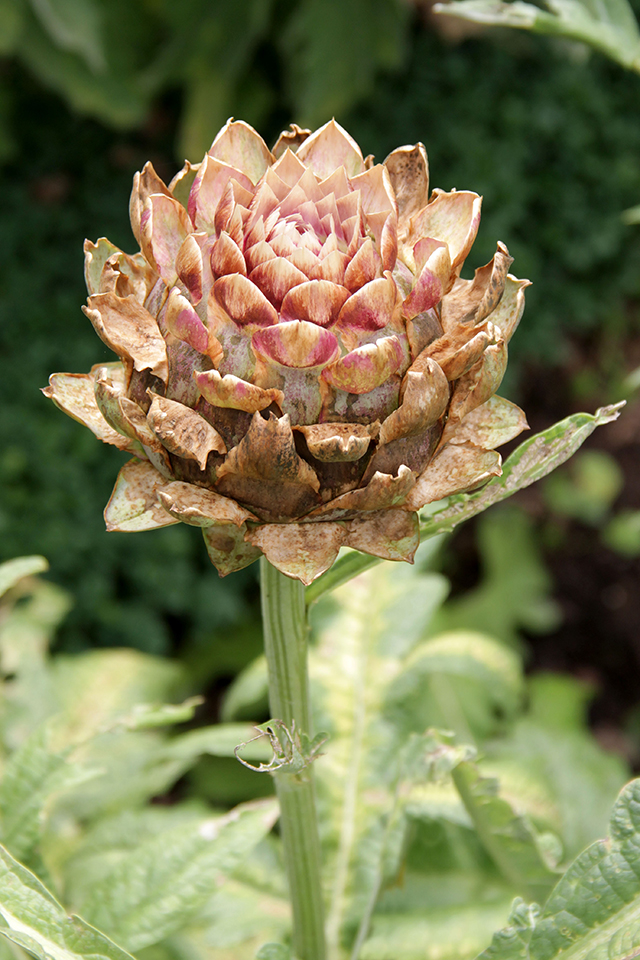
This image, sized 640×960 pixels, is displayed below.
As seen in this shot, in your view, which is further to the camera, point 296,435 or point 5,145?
point 5,145

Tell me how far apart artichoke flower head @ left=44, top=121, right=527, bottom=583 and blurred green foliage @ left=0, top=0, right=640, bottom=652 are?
4.29 ft

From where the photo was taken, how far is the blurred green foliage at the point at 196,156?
178 cm

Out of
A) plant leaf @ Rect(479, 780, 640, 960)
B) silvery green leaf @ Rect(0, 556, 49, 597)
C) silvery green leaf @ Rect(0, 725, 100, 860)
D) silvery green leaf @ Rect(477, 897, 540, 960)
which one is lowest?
silvery green leaf @ Rect(0, 725, 100, 860)

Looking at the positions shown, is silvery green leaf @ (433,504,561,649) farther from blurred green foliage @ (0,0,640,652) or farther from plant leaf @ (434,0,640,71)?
plant leaf @ (434,0,640,71)

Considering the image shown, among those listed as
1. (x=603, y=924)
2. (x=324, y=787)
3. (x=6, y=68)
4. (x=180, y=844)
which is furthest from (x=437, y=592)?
(x=6, y=68)

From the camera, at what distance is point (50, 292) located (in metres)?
1.96

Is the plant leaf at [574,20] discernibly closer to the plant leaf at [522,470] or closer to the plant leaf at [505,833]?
the plant leaf at [522,470]

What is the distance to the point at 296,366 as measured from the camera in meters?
0.45

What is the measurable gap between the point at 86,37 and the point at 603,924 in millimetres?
1659

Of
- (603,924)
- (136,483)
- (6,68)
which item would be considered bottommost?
(603,924)

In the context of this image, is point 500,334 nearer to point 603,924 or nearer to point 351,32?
point 603,924

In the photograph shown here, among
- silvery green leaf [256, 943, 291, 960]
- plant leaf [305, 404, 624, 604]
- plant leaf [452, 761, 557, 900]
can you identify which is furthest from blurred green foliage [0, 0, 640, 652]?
plant leaf [305, 404, 624, 604]

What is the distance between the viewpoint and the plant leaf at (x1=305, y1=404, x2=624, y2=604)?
0.50 meters

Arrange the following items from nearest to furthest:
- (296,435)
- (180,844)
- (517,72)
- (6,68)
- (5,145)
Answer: (296,435)
(180,844)
(5,145)
(6,68)
(517,72)
